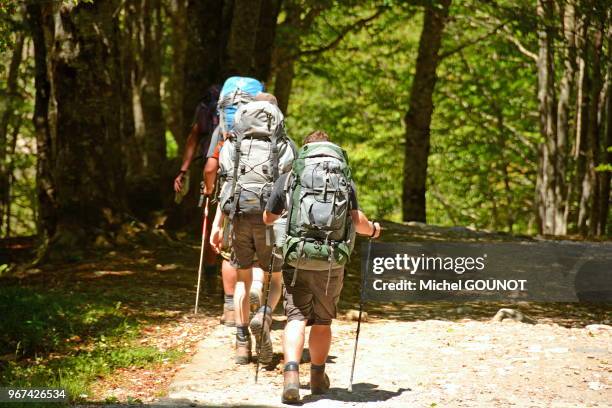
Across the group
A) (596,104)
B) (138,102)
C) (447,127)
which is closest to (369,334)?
(596,104)

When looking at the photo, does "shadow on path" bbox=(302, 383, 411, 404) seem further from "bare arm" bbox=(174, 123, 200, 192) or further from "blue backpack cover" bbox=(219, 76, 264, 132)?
"bare arm" bbox=(174, 123, 200, 192)

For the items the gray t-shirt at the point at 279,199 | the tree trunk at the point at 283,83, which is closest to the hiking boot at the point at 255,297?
the gray t-shirt at the point at 279,199

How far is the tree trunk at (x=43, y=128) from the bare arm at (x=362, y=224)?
302 inches

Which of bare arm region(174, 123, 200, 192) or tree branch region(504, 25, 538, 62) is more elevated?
tree branch region(504, 25, 538, 62)

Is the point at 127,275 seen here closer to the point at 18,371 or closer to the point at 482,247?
the point at 18,371

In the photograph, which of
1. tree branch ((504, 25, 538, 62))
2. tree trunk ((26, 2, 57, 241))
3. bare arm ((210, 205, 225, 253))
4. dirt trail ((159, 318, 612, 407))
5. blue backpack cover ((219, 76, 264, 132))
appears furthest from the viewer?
tree branch ((504, 25, 538, 62))

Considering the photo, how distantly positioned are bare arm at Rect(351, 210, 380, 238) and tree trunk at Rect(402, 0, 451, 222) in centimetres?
1248

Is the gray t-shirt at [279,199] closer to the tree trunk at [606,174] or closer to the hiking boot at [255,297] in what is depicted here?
the hiking boot at [255,297]

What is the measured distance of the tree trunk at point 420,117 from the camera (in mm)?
19359

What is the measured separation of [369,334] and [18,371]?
344 cm

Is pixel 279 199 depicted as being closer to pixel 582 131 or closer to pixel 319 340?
pixel 319 340

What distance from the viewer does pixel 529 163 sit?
1146 inches

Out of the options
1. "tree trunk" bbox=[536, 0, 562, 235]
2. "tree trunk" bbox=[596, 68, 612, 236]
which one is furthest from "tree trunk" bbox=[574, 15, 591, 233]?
"tree trunk" bbox=[596, 68, 612, 236]

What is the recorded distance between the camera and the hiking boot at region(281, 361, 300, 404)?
21.1 ft
